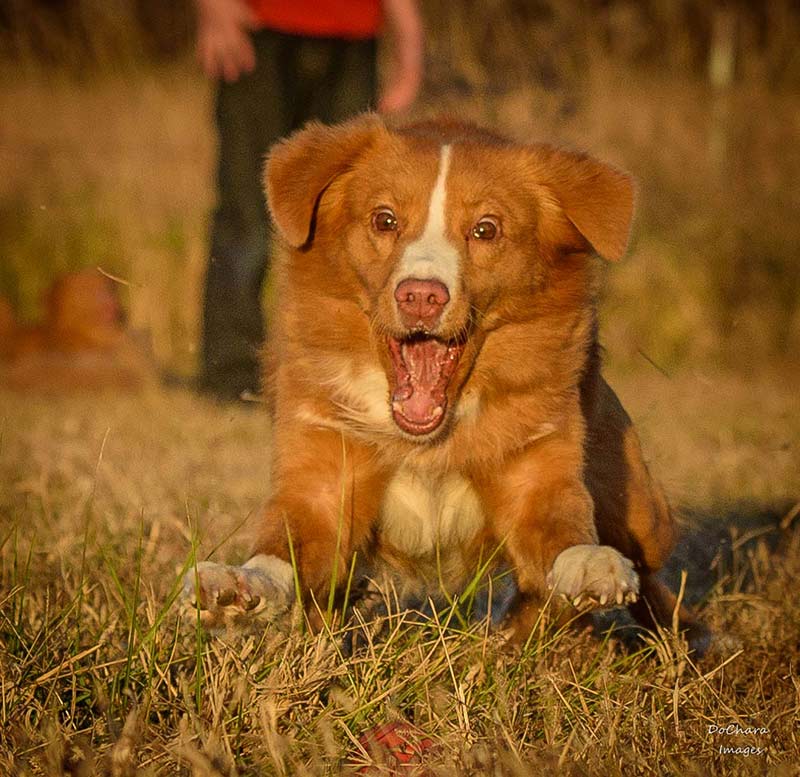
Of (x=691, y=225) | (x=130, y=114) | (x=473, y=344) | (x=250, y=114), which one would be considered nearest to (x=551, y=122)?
(x=691, y=225)

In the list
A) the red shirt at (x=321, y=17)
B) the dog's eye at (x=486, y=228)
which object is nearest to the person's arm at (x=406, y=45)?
the red shirt at (x=321, y=17)

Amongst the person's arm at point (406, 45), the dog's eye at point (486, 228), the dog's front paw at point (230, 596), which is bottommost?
the dog's front paw at point (230, 596)

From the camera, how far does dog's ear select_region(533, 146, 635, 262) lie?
13.1 feet

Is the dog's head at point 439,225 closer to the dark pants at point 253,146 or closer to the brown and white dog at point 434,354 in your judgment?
the brown and white dog at point 434,354

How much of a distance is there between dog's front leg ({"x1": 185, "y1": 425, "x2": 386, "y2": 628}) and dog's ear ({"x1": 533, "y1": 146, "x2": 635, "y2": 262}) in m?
0.87

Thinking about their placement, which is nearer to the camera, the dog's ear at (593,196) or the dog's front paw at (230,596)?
the dog's front paw at (230,596)

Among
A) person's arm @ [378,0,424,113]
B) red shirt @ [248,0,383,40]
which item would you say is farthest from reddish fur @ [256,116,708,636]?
red shirt @ [248,0,383,40]

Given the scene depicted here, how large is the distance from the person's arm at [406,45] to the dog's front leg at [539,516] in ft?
8.50

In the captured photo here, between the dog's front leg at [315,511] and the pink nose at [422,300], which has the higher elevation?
the pink nose at [422,300]

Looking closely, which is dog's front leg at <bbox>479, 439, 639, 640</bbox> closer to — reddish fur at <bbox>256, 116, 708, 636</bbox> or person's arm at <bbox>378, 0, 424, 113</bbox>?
reddish fur at <bbox>256, 116, 708, 636</bbox>

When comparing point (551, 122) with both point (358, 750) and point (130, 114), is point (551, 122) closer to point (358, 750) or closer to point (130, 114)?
point (130, 114)

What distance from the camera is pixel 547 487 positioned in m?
3.84

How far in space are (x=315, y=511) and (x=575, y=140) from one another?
627 cm

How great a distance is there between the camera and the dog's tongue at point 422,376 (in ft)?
13.0
